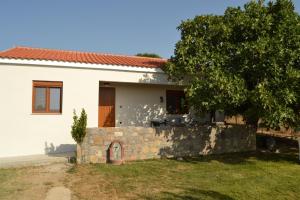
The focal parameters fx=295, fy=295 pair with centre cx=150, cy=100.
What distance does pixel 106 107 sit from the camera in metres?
16.8

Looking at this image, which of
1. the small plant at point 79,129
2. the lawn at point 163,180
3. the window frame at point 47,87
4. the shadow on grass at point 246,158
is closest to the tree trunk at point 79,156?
the small plant at point 79,129

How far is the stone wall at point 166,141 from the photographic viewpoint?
12016 millimetres

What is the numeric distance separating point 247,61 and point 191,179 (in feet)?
18.0

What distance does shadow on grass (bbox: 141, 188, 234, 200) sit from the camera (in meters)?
8.06

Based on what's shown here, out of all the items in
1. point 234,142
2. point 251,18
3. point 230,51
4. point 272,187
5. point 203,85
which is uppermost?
point 251,18

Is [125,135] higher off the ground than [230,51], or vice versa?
[230,51]

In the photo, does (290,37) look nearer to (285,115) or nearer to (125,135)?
(285,115)

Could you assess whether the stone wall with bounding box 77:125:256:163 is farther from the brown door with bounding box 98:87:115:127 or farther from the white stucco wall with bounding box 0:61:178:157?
the brown door with bounding box 98:87:115:127

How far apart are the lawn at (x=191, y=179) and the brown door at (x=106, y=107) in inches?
200

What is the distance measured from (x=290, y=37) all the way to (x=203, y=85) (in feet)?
13.1

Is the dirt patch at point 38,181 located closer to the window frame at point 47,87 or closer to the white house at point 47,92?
the white house at point 47,92

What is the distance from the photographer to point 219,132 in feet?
48.7

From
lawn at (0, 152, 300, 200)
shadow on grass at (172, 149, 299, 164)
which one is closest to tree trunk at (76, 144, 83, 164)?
lawn at (0, 152, 300, 200)

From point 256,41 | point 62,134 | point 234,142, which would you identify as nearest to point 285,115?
point 256,41
